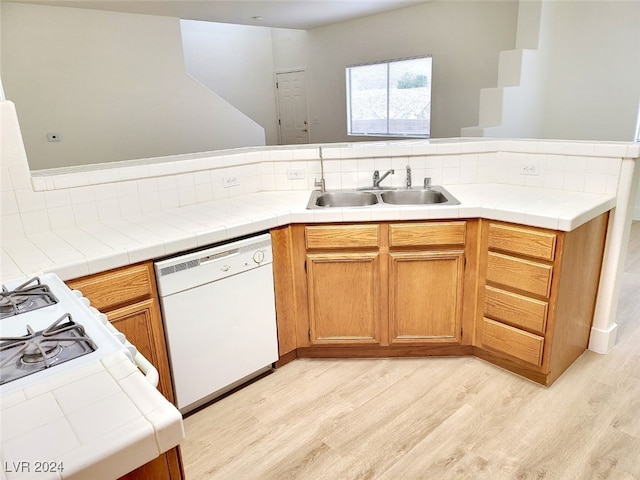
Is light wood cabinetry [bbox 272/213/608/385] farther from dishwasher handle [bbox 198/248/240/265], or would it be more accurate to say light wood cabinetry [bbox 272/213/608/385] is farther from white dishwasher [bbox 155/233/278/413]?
dishwasher handle [bbox 198/248/240/265]

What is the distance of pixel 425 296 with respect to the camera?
7.63 ft

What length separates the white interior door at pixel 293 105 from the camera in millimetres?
7961

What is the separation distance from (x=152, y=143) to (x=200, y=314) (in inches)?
178

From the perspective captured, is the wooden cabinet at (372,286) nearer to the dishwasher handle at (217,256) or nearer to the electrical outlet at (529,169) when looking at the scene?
the dishwasher handle at (217,256)

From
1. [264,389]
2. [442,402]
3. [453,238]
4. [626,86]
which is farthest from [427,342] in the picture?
[626,86]

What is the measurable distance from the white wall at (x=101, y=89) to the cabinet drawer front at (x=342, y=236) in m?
4.33

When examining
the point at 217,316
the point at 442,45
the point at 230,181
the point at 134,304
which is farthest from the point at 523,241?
the point at 442,45

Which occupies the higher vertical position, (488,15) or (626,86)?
(488,15)

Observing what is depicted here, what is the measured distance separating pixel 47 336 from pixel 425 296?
1.78 metres

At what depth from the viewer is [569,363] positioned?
7.61ft

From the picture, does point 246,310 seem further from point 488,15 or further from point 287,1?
point 488,15

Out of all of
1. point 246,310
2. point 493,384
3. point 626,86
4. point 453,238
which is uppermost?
point 626,86

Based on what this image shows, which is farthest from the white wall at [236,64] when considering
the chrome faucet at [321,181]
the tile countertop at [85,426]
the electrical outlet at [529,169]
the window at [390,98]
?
the tile countertop at [85,426]

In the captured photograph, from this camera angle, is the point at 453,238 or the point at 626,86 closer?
the point at 453,238
